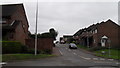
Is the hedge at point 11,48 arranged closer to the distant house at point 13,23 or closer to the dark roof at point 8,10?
the distant house at point 13,23

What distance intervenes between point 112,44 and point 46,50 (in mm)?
21845

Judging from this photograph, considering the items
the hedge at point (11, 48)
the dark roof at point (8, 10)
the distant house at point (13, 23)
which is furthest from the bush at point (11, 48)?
the dark roof at point (8, 10)

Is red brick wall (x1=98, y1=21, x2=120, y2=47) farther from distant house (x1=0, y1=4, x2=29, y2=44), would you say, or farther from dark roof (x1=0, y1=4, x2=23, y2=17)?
dark roof (x1=0, y1=4, x2=23, y2=17)

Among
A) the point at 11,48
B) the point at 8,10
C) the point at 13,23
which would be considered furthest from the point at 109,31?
the point at 11,48

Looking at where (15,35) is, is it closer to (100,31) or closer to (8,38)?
(8,38)

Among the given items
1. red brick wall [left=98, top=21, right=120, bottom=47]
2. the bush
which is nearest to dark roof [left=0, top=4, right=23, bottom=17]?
the bush

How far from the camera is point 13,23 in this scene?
3145 cm

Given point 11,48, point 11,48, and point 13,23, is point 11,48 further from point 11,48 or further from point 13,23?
point 13,23

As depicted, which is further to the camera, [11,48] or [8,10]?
[8,10]

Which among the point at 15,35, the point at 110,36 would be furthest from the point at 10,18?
the point at 110,36

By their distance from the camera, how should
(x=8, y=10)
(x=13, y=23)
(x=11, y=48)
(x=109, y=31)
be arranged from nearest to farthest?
1. (x=11, y=48)
2. (x=13, y=23)
3. (x=8, y=10)
4. (x=109, y=31)

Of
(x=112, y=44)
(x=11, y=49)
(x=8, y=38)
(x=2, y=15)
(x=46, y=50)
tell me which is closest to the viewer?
(x=11, y=49)

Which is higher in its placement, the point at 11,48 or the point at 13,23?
the point at 13,23

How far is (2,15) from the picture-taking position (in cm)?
3159
